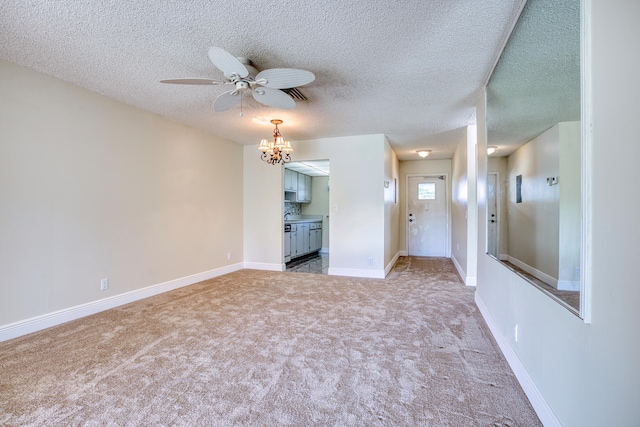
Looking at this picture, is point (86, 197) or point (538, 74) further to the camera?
point (86, 197)

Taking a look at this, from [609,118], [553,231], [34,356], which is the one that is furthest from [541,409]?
[34,356]

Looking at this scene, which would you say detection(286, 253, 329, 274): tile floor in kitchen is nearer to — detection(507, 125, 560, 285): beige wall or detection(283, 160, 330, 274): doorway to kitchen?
detection(283, 160, 330, 274): doorway to kitchen

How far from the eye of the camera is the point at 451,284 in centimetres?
442

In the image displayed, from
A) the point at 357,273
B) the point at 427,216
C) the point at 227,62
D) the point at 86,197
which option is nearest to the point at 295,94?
the point at 227,62

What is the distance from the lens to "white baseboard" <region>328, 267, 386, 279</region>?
4.83m

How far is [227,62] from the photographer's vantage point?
2023mm

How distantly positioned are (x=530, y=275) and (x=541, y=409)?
70 centimetres

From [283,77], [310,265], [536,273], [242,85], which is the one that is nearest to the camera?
[536,273]

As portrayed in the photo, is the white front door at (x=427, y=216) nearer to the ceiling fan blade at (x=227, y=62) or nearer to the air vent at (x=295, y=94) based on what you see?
the air vent at (x=295, y=94)

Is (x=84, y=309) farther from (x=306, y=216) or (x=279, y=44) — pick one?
(x=306, y=216)

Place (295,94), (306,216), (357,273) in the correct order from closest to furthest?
(295,94) < (357,273) < (306,216)

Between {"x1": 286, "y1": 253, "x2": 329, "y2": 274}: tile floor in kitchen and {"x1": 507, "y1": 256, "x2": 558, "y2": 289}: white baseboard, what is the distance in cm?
359

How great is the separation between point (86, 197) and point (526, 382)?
4105 mm

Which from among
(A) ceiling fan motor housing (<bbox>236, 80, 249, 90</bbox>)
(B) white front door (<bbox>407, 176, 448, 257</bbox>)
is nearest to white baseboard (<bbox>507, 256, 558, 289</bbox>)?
(A) ceiling fan motor housing (<bbox>236, 80, 249, 90</bbox>)
